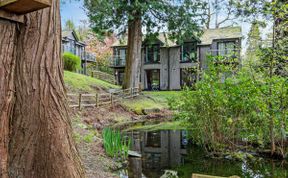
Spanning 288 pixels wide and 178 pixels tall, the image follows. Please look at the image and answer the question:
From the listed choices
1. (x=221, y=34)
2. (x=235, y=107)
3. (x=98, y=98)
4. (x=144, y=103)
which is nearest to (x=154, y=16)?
(x=144, y=103)

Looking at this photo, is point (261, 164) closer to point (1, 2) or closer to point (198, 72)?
point (198, 72)

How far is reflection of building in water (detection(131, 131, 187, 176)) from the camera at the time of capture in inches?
273

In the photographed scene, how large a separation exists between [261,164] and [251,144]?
1.25 m

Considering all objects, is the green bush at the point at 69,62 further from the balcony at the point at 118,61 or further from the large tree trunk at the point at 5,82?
the large tree trunk at the point at 5,82

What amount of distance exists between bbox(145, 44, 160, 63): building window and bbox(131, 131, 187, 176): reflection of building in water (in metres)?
17.1

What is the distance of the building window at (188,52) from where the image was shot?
1023 inches

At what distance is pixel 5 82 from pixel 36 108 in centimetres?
36

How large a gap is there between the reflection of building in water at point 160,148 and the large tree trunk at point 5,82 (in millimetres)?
4302

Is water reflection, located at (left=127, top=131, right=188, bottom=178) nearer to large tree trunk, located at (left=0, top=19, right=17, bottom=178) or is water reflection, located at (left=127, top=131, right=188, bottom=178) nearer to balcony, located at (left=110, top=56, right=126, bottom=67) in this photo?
large tree trunk, located at (left=0, top=19, right=17, bottom=178)

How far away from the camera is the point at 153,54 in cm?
2791

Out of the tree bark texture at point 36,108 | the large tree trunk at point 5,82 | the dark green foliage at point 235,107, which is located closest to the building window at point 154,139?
the dark green foliage at point 235,107

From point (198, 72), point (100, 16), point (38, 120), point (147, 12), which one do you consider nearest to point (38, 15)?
point (38, 120)

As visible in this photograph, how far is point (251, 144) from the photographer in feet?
25.2

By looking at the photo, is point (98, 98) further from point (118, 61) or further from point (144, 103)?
point (118, 61)
